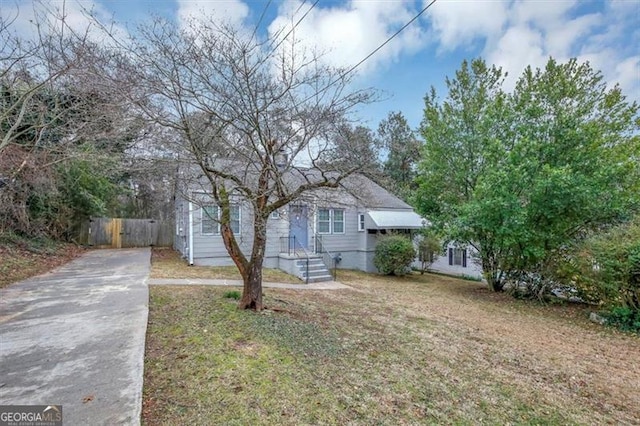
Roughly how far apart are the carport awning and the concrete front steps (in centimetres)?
411

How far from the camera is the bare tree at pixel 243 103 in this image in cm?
489

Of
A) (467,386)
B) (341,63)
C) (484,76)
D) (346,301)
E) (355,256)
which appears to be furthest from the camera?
(355,256)

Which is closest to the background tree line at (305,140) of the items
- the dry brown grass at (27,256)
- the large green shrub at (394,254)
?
the dry brown grass at (27,256)

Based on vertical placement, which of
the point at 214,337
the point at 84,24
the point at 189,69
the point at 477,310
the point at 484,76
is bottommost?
Result: the point at 477,310

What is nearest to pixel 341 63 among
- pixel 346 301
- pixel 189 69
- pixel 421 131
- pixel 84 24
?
pixel 189 69

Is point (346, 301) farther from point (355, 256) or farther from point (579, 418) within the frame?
point (355, 256)

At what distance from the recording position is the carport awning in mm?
15523

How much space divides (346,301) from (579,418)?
5361 millimetres

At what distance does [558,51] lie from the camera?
419 inches

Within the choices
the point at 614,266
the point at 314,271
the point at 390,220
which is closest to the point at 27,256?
the point at 314,271

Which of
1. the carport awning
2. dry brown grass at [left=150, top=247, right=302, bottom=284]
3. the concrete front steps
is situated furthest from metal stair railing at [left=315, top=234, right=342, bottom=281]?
dry brown grass at [left=150, top=247, right=302, bottom=284]

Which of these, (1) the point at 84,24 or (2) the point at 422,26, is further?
(2) the point at 422,26

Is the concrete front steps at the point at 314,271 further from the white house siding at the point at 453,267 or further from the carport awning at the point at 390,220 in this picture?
the white house siding at the point at 453,267

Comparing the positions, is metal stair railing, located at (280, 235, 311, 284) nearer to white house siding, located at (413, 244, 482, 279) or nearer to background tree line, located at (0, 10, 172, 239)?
background tree line, located at (0, 10, 172, 239)
